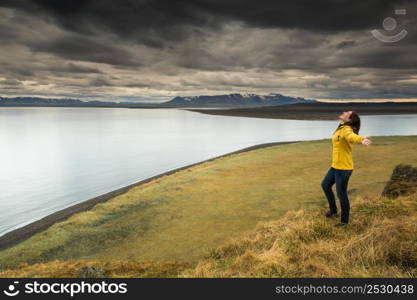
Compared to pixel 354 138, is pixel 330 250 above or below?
below

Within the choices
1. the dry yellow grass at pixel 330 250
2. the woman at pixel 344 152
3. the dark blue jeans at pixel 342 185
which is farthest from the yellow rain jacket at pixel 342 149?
the dry yellow grass at pixel 330 250

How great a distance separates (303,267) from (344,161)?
354cm

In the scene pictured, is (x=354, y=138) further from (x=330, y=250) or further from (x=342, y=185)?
(x=330, y=250)

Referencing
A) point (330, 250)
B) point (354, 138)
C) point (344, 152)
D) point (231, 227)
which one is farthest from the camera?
point (231, 227)

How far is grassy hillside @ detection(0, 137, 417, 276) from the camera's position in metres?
7.04

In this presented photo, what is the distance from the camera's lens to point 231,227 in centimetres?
1636

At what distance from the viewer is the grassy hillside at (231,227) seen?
7.04 metres

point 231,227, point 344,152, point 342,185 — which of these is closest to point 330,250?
point 342,185

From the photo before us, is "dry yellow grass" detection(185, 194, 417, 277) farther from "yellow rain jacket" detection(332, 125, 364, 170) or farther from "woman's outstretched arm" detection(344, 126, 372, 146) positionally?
"woman's outstretched arm" detection(344, 126, 372, 146)

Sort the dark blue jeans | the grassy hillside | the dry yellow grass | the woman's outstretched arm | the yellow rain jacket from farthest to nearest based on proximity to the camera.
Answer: the dark blue jeans
the yellow rain jacket
the woman's outstretched arm
the grassy hillside
the dry yellow grass

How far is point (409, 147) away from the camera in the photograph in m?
39.0

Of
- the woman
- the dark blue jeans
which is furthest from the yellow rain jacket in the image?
the dark blue jeans

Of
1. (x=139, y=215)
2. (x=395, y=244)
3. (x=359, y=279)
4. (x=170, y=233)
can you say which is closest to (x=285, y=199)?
(x=170, y=233)

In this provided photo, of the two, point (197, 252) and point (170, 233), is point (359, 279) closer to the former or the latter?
point (197, 252)
